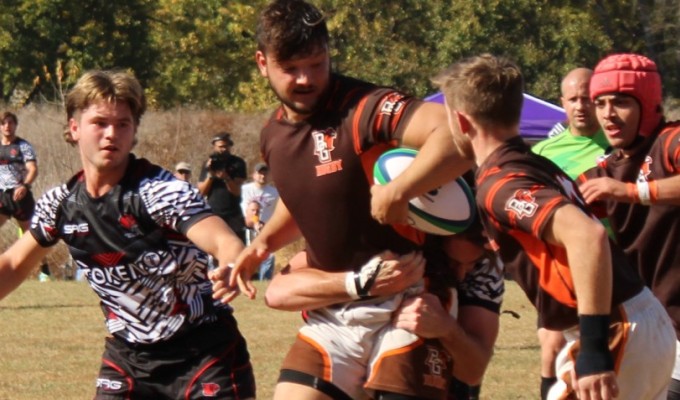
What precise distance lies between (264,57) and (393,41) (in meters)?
32.3

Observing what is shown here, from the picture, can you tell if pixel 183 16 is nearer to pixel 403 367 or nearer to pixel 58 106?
pixel 58 106

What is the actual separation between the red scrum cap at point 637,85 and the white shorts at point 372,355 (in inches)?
56.8

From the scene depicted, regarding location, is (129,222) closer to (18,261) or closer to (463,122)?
(18,261)

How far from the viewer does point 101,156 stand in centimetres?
506

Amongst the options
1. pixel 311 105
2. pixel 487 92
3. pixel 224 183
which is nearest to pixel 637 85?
pixel 311 105

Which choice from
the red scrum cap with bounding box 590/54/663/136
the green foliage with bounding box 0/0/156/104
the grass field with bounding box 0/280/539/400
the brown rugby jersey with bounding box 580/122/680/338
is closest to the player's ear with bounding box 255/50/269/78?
the red scrum cap with bounding box 590/54/663/136

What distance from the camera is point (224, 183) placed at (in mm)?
16969

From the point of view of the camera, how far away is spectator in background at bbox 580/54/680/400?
5531 mm

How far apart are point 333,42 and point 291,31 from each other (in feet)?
108

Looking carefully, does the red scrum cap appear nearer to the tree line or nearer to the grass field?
the grass field

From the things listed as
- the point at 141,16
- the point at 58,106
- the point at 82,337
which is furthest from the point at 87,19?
the point at 82,337

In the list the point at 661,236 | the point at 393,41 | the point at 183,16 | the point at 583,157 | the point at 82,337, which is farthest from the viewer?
the point at 183,16

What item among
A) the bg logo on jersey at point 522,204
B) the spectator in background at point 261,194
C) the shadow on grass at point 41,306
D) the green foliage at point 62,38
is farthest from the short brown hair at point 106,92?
the green foliage at point 62,38

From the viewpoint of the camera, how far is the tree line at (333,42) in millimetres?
35938
